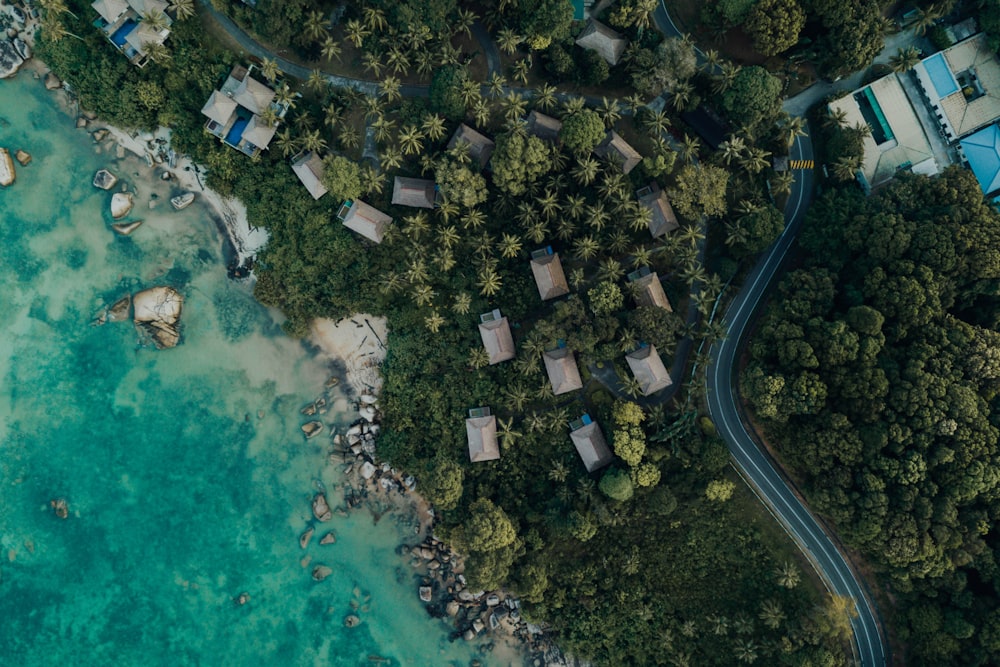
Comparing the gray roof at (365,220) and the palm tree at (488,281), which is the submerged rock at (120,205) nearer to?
the gray roof at (365,220)

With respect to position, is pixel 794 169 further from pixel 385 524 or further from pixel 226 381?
pixel 226 381

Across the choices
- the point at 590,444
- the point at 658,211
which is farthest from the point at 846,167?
the point at 590,444

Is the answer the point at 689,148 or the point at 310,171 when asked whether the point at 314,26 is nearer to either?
the point at 310,171

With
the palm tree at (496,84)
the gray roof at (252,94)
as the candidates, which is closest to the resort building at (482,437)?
the palm tree at (496,84)

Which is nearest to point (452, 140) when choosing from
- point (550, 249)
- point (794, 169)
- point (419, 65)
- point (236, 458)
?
point (419, 65)

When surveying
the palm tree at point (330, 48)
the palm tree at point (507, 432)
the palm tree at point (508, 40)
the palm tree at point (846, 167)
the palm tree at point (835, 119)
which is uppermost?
the palm tree at point (835, 119)

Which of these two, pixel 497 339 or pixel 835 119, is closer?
pixel 835 119
